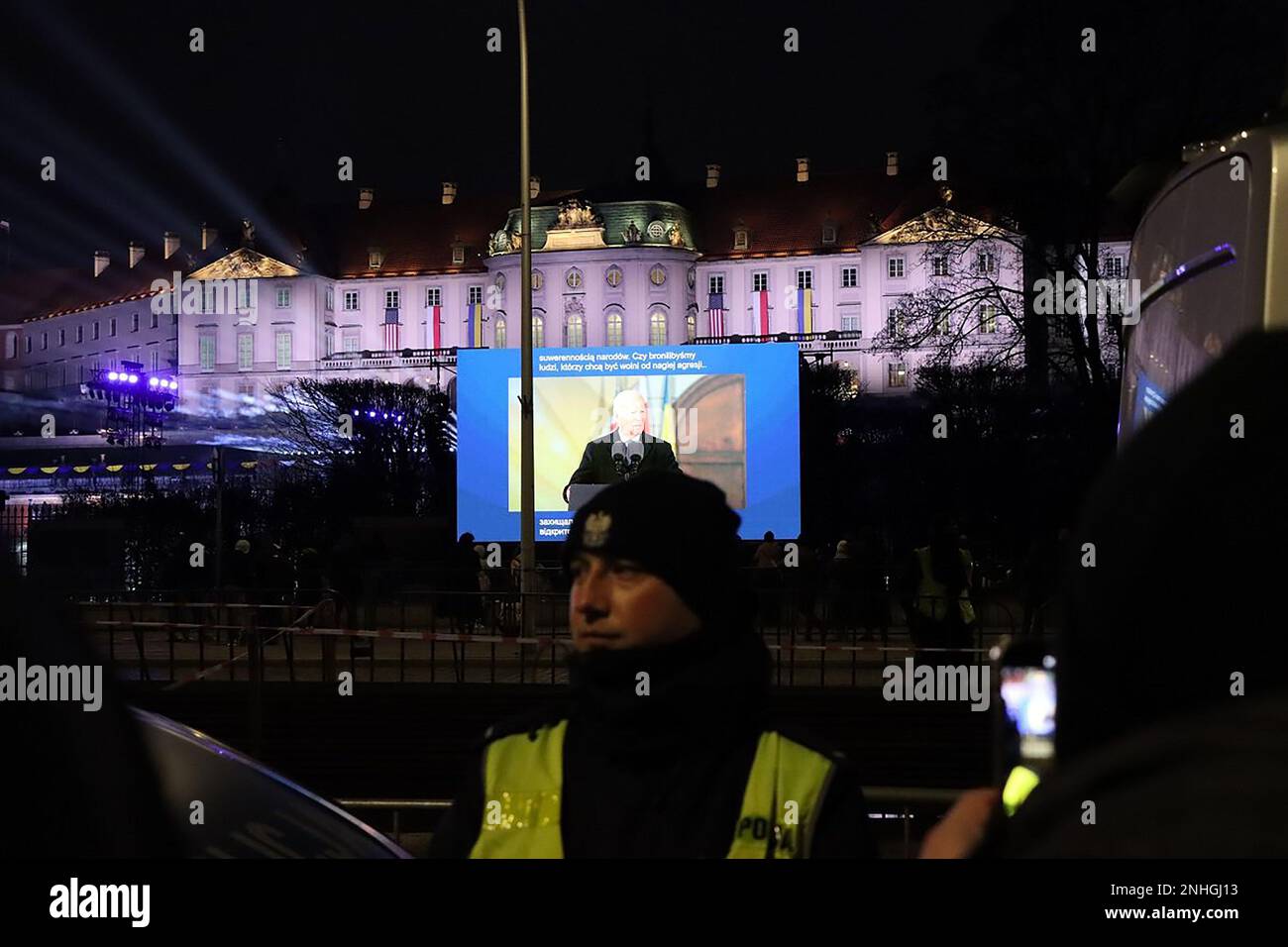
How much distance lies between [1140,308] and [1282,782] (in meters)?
5.64

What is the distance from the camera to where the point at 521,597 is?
17.7 m

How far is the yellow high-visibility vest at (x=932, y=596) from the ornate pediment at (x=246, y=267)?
9632 centimetres

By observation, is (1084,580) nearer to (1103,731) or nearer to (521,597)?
(1103,731)

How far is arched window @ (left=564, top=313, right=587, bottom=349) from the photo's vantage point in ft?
329

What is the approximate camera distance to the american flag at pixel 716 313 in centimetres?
10188

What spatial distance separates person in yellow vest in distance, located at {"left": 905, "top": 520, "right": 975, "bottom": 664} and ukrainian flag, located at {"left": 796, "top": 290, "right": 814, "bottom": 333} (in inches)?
3441

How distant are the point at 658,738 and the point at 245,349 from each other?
108 m

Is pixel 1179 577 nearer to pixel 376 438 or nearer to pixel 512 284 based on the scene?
pixel 376 438

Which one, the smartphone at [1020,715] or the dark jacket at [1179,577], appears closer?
the dark jacket at [1179,577]

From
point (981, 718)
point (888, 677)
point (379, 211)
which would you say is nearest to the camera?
point (981, 718)

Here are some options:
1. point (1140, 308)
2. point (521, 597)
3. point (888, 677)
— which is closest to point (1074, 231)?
point (521, 597)
